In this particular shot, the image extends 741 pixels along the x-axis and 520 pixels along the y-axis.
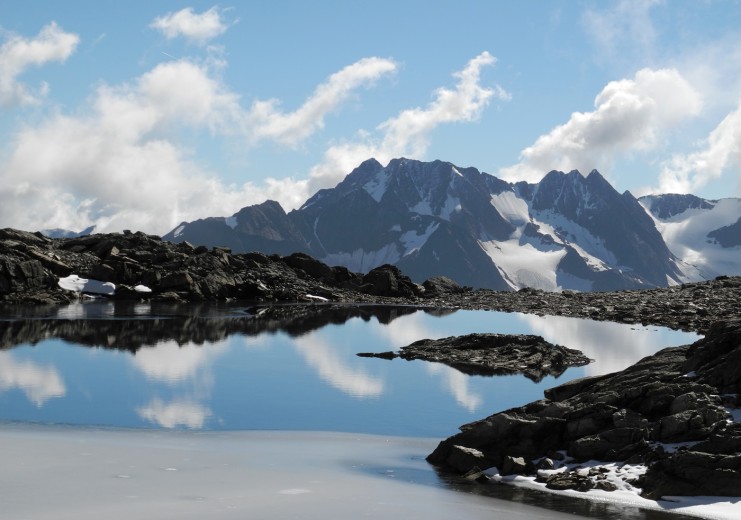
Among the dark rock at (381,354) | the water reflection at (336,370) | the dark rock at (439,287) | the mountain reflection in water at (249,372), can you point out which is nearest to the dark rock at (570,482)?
the mountain reflection in water at (249,372)

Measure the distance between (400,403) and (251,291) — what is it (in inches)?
3331

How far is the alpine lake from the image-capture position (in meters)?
19.5

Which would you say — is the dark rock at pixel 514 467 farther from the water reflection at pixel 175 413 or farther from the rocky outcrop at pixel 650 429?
the water reflection at pixel 175 413

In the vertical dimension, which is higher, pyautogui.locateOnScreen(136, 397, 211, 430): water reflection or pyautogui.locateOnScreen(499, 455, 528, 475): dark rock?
pyautogui.locateOnScreen(499, 455, 528, 475): dark rock

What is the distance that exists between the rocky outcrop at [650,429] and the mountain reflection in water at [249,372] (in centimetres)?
625

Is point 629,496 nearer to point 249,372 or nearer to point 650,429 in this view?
point 650,429

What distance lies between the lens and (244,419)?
32688mm

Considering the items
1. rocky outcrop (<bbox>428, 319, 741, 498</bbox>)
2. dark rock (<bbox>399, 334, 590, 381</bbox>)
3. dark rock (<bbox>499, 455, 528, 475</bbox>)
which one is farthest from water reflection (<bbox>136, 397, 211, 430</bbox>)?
dark rock (<bbox>399, 334, 590, 381</bbox>)

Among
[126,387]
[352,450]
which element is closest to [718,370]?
[352,450]

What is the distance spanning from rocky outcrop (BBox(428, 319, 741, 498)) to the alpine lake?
158 cm

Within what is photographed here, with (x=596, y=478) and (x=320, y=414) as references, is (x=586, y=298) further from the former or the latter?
(x=596, y=478)

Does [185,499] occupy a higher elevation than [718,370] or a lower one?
lower

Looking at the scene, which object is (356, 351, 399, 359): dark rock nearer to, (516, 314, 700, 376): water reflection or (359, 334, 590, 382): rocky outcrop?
(359, 334, 590, 382): rocky outcrop

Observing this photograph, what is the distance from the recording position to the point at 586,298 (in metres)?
Answer: 134
